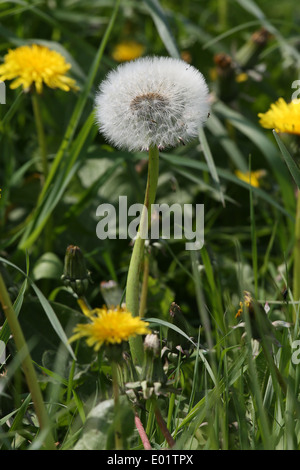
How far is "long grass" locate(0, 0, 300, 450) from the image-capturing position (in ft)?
3.45

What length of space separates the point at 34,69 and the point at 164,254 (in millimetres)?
612

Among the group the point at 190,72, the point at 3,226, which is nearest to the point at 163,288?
the point at 3,226

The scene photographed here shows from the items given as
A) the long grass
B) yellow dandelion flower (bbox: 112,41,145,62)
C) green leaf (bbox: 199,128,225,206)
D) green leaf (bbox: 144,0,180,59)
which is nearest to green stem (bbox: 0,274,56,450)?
the long grass

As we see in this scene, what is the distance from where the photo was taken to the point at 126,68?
45.6 inches

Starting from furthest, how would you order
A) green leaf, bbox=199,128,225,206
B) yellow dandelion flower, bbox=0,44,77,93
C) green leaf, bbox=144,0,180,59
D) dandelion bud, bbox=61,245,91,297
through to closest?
green leaf, bbox=144,0,180,59 → yellow dandelion flower, bbox=0,44,77,93 → green leaf, bbox=199,128,225,206 → dandelion bud, bbox=61,245,91,297

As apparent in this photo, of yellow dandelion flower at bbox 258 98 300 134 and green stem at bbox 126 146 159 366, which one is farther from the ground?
yellow dandelion flower at bbox 258 98 300 134

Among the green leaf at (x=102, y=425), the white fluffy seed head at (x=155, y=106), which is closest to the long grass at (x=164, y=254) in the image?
the green leaf at (x=102, y=425)

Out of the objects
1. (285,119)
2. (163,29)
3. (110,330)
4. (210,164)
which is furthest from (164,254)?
(163,29)

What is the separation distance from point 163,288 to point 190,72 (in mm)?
719

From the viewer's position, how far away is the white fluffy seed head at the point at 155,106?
1085mm

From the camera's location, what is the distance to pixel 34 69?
1.62 metres

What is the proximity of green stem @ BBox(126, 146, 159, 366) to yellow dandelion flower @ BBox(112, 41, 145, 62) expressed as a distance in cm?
170

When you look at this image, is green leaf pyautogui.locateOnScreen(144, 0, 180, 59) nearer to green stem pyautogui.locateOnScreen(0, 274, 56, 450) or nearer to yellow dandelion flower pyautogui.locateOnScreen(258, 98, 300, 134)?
yellow dandelion flower pyautogui.locateOnScreen(258, 98, 300, 134)
